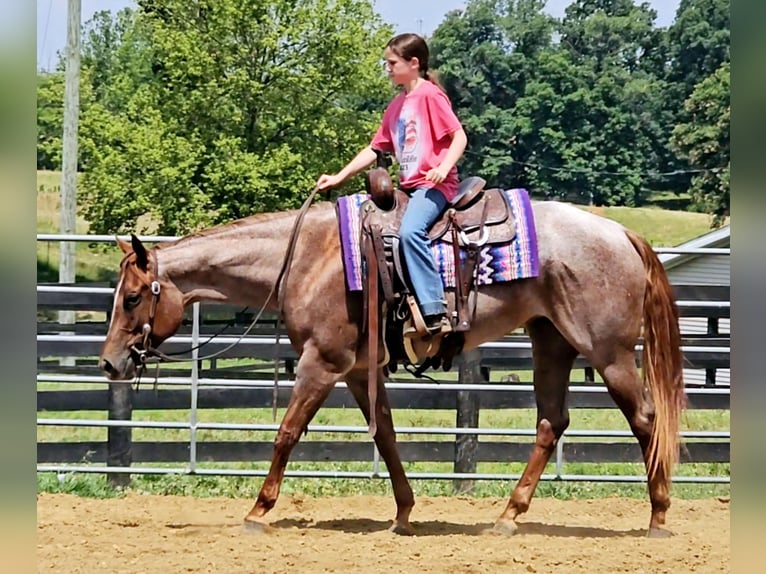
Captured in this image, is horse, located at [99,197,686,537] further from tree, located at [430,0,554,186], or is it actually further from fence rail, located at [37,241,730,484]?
tree, located at [430,0,554,186]

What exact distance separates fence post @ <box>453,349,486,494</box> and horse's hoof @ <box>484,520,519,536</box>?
176cm

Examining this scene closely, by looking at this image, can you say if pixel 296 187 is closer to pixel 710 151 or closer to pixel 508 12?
pixel 710 151

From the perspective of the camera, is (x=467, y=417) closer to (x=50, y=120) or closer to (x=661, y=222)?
(x=50, y=120)

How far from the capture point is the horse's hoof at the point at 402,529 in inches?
215

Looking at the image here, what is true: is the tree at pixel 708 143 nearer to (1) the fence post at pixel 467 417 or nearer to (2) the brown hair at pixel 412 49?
(1) the fence post at pixel 467 417

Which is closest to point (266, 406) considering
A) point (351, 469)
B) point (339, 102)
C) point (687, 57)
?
point (351, 469)

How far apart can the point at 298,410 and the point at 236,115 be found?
1054 inches

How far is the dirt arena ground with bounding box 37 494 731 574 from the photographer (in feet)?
14.7

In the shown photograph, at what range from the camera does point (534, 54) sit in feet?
165

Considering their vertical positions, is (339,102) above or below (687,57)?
below

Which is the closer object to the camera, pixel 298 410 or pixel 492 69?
pixel 298 410

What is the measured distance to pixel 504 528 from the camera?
550 cm

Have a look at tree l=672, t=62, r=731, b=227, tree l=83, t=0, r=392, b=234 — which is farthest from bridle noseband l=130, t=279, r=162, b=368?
tree l=672, t=62, r=731, b=227
